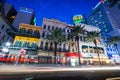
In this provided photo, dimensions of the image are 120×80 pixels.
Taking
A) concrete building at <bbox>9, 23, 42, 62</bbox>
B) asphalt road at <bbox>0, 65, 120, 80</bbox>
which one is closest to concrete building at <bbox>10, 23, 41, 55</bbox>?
concrete building at <bbox>9, 23, 42, 62</bbox>

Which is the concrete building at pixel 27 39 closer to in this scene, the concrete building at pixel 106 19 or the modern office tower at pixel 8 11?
the modern office tower at pixel 8 11

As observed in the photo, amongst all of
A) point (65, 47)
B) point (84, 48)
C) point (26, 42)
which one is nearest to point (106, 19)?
point (84, 48)

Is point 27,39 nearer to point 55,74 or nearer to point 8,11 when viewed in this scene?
point 55,74

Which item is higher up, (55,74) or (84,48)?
(84,48)

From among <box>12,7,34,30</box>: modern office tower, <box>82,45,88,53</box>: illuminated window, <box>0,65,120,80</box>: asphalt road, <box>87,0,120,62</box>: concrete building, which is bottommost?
<box>0,65,120,80</box>: asphalt road

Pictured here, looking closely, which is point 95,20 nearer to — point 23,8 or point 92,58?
point 23,8

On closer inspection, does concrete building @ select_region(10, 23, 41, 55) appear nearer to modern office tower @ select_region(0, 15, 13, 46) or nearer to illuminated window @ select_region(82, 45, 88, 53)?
modern office tower @ select_region(0, 15, 13, 46)

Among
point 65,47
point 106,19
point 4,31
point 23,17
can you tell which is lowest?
point 65,47

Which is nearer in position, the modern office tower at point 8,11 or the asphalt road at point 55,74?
the asphalt road at point 55,74

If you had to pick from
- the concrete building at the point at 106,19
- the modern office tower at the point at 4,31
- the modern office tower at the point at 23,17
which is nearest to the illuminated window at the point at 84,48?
the modern office tower at the point at 4,31

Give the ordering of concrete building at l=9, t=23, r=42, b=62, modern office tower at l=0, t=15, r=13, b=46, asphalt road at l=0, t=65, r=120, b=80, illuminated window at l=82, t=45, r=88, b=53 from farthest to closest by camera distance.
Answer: illuminated window at l=82, t=45, r=88, b=53, modern office tower at l=0, t=15, r=13, b=46, concrete building at l=9, t=23, r=42, b=62, asphalt road at l=0, t=65, r=120, b=80

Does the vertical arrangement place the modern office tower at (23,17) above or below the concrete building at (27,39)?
above

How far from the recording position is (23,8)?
82000 millimetres

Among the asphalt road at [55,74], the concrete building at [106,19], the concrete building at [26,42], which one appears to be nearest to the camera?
the asphalt road at [55,74]
